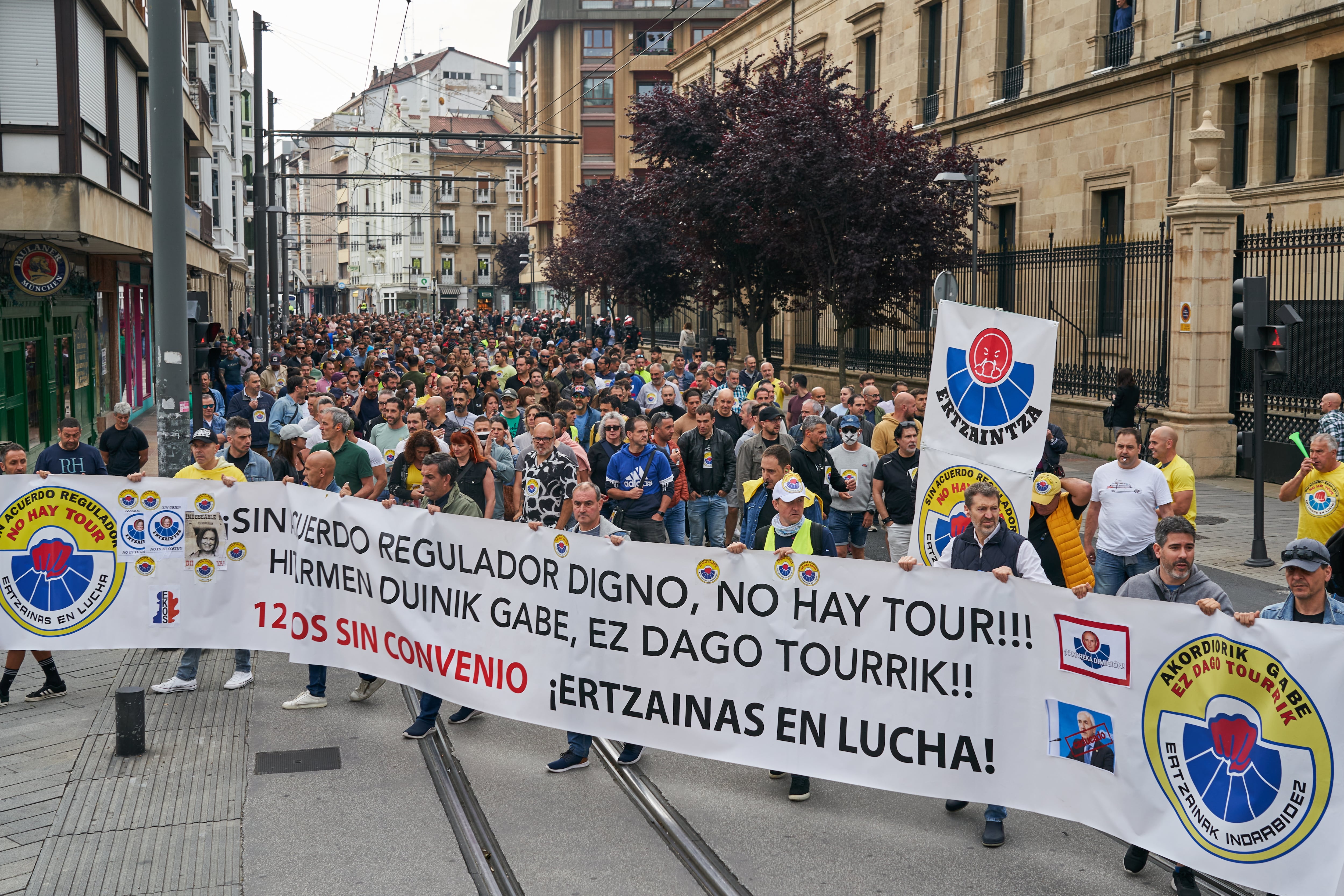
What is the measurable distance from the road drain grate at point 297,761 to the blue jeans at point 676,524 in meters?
4.25

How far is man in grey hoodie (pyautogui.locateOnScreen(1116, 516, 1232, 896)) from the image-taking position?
5973mm

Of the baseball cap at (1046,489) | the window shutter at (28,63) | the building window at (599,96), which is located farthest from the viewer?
the building window at (599,96)

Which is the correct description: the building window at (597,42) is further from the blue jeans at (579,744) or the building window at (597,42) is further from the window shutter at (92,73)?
the blue jeans at (579,744)

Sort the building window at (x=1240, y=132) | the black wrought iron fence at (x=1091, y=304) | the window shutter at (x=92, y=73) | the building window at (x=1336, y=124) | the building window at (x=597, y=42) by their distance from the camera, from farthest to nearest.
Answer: the building window at (x=597, y=42) → the building window at (x=1240, y=132) → the building window at (x=1336, y=124) → the black wrought iron fence at (x=1091, y=304) → the window shutter at (x=92, y=73)

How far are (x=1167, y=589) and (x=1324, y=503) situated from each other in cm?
435

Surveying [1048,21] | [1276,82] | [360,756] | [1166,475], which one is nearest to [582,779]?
[360,756]

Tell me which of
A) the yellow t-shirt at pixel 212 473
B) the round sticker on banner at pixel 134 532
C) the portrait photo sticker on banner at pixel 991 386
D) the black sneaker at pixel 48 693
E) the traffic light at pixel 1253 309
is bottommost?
the black sneaker at pixel 48 693

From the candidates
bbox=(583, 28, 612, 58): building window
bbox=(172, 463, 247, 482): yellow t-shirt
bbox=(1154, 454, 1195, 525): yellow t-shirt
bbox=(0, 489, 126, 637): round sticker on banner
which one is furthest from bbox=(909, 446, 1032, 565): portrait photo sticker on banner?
bbox=(583, 28, 612, 58): building window

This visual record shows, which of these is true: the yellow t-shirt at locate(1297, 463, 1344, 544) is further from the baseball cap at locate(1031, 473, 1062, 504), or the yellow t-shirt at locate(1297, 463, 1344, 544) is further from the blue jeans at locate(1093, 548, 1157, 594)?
the baseball cap at locate(1031, 473, 1062, 504)

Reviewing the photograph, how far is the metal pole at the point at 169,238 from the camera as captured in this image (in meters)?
11.6

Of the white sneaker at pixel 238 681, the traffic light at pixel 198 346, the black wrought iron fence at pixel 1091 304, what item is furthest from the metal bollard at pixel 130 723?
the black wrought iron fence at pixel 1091 304

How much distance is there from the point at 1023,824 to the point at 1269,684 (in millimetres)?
1691

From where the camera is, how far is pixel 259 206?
34062mm

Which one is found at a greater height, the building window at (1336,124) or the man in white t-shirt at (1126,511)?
the building window at (1336,124)
